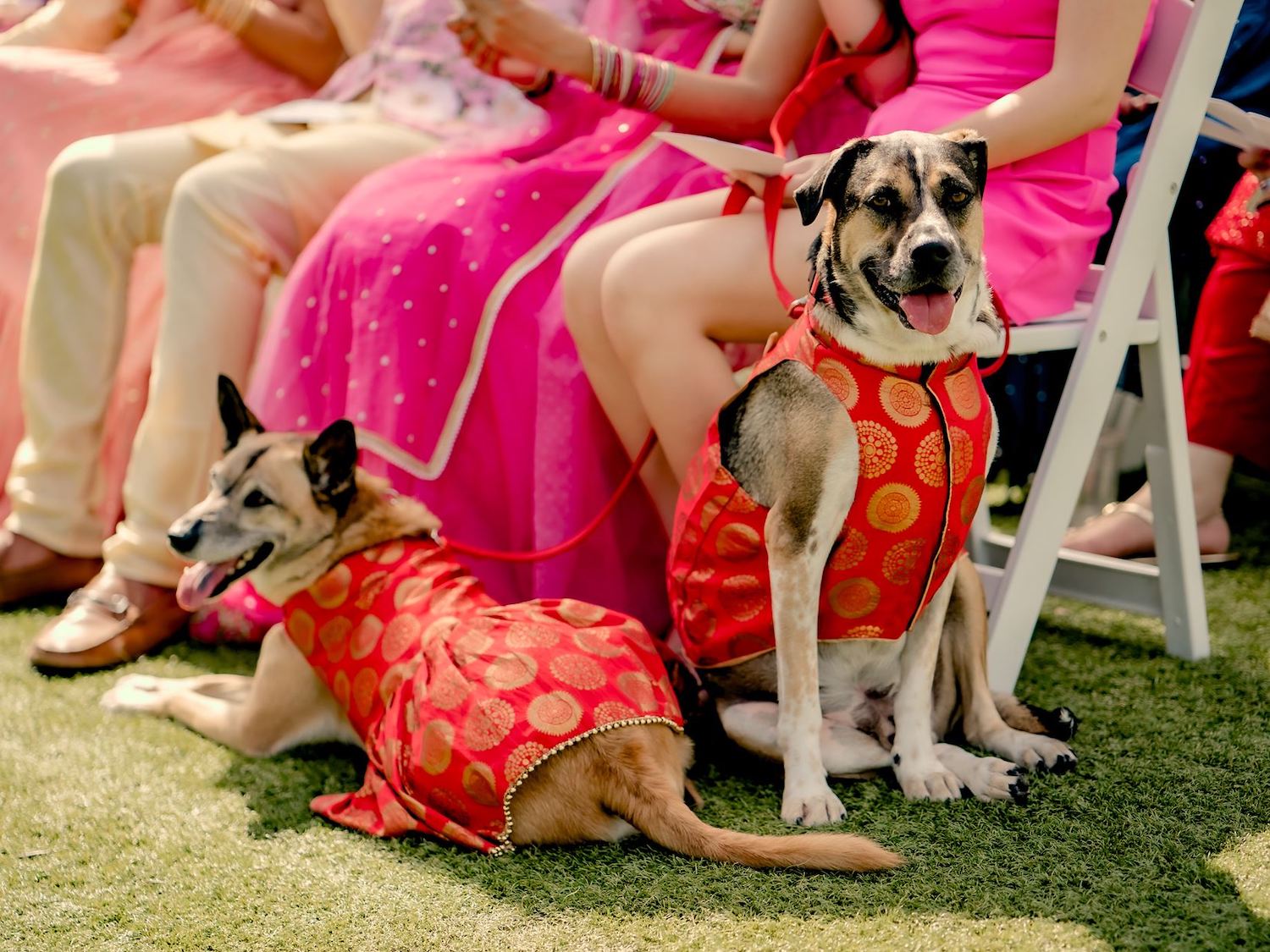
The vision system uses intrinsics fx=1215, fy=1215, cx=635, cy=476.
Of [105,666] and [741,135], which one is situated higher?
[741,135]

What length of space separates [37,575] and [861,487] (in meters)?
1.91

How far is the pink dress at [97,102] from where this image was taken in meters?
3.14

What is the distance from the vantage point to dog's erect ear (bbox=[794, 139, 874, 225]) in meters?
1.67

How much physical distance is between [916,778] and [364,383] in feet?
4.16

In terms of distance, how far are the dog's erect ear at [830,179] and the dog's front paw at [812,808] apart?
80 centimetres

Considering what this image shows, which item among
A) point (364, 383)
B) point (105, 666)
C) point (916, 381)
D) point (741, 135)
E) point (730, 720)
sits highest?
point (741, 135)

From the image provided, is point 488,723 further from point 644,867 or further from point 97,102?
point 97,102

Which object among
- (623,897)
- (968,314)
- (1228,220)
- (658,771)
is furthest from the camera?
(1228,220)

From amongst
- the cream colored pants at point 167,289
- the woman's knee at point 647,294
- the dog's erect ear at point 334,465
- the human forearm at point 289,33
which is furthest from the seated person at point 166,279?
the woman's knee at point 647,294

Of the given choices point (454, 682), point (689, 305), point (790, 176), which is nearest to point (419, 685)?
point (454, 682)

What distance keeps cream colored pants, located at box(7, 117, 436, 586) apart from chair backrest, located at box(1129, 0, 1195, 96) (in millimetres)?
1500

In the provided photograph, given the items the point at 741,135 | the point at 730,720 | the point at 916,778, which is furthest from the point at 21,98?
the point at 916,778

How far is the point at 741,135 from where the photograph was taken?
2344 mm

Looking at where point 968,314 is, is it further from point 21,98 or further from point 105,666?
point 21,98
